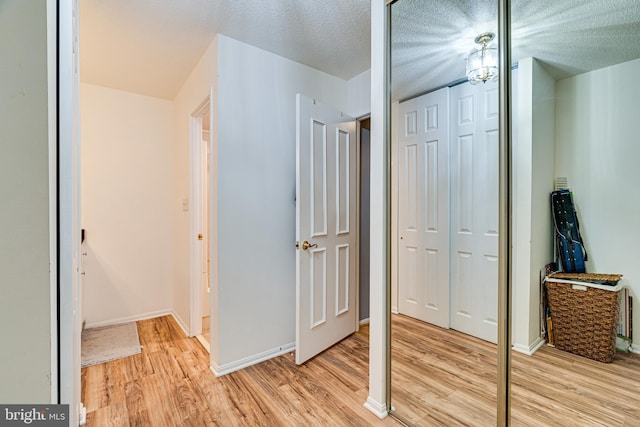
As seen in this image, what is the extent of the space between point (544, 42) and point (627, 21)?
0.91 ft

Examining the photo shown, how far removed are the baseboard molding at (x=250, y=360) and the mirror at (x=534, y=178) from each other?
1087mm

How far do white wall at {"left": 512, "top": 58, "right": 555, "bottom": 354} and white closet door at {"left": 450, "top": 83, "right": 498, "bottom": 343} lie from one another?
0.29ft

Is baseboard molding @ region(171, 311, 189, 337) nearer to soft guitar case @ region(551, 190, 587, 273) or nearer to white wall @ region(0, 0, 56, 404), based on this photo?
white wall @ region(0, 0, 56, 404)

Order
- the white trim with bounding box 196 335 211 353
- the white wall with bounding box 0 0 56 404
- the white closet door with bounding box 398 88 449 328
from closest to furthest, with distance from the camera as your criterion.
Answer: the white wall with bounding box 0 0 56 404, the white closet door with bounding box 398 88 449 328, the white trim with bounding box 196 335 211 353

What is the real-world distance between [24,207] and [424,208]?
1.62 meters

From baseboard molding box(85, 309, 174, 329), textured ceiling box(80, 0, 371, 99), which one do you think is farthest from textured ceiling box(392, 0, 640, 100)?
baseboard molding box(85, 309, 174, 329)

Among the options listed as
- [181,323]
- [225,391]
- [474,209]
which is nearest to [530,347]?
[474,209]

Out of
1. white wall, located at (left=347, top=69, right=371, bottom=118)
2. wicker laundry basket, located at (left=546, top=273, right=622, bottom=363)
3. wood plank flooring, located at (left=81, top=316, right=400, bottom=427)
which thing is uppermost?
white wall, located at (left=347, top=69, right=371, bottom=118)

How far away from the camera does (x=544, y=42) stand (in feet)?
4.22

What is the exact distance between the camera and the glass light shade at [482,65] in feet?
4.33

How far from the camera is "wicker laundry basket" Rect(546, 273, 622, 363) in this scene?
4.31 feet

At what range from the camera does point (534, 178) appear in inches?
52.6

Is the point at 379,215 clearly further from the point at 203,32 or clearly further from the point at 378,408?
the point at 203,32

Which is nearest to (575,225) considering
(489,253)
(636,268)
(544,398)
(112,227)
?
(636,268)
